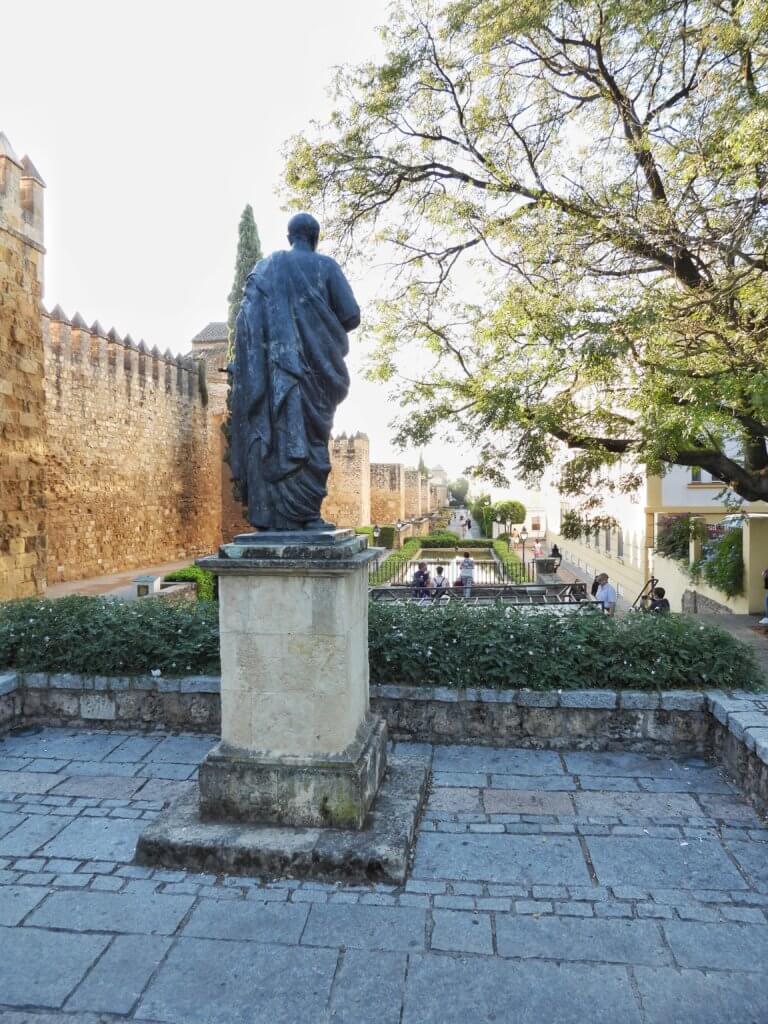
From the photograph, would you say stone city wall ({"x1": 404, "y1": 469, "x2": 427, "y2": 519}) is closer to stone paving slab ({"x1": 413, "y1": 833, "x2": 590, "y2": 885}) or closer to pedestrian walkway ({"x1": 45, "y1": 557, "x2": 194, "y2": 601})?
pedestrian walkway ({"x1": 45, "y1": 557, "x2": 194, "y2": 601})

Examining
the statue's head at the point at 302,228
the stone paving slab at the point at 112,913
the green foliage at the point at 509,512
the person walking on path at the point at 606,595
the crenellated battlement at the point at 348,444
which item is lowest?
the stone paving slab at the point at 112,913

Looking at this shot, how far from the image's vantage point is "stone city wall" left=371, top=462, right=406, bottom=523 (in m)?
41.6

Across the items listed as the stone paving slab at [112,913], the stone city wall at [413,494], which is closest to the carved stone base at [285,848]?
the stone paving slab at [112,913]

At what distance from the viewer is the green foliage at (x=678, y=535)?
51.0ft

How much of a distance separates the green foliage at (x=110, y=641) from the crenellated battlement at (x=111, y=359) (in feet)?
47.2

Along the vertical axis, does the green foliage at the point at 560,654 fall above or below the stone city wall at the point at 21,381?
below

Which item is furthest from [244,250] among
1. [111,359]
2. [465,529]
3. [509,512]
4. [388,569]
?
[465,529]

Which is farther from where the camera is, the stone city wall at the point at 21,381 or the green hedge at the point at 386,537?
the green hedge at the point at 386,537

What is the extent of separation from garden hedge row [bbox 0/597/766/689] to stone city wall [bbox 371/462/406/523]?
35.6 m

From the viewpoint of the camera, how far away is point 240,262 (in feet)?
69.8

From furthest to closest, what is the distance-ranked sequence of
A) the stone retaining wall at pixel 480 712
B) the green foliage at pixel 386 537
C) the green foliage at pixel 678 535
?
the green foliage at pixel 386 537 → the green foliage at pixel 678 535 → the stone retaining wall at pixel 480 712

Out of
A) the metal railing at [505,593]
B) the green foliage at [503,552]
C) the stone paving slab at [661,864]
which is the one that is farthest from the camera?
the green foliage at [503,552]

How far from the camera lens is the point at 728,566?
45.5 ft

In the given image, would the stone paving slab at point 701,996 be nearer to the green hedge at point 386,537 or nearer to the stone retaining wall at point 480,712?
the stone retaining wall at point 480,712
